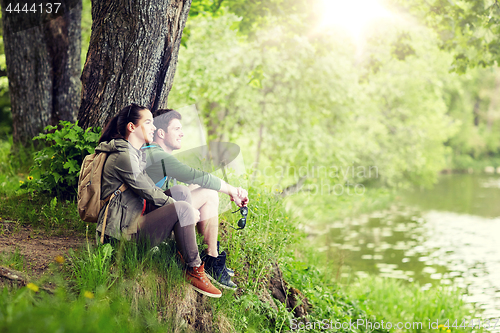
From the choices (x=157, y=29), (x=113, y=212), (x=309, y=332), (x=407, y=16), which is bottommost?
(x=309, y=332)

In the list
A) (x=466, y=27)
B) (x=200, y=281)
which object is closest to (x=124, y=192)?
(x=200, y=281)

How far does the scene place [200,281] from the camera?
3133mm

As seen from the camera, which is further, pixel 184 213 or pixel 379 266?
pixel 379 266

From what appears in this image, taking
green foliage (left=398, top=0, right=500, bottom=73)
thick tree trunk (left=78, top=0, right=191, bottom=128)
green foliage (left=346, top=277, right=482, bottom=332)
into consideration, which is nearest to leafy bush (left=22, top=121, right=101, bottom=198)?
thick tree trunk (left=78, top=0, right=191, bottom=128)

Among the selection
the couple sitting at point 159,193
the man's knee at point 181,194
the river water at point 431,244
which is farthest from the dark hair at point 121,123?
the river water at point 431,244

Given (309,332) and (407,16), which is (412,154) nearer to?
(407,16)

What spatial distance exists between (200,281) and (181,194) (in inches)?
26.4

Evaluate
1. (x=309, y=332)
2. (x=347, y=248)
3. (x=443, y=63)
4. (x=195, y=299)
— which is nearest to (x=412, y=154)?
(x=443, y=63)

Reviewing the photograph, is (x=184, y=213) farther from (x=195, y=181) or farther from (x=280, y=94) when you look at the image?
(x=280, y=94)

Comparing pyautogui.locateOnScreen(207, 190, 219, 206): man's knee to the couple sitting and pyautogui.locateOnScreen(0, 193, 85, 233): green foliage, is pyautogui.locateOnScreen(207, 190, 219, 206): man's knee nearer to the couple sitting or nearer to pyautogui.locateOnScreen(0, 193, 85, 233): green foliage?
the couple sitting

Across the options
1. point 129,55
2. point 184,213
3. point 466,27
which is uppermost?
point 466,27

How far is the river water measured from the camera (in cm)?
820

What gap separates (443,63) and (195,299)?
58.1 feet

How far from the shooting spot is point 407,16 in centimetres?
840
